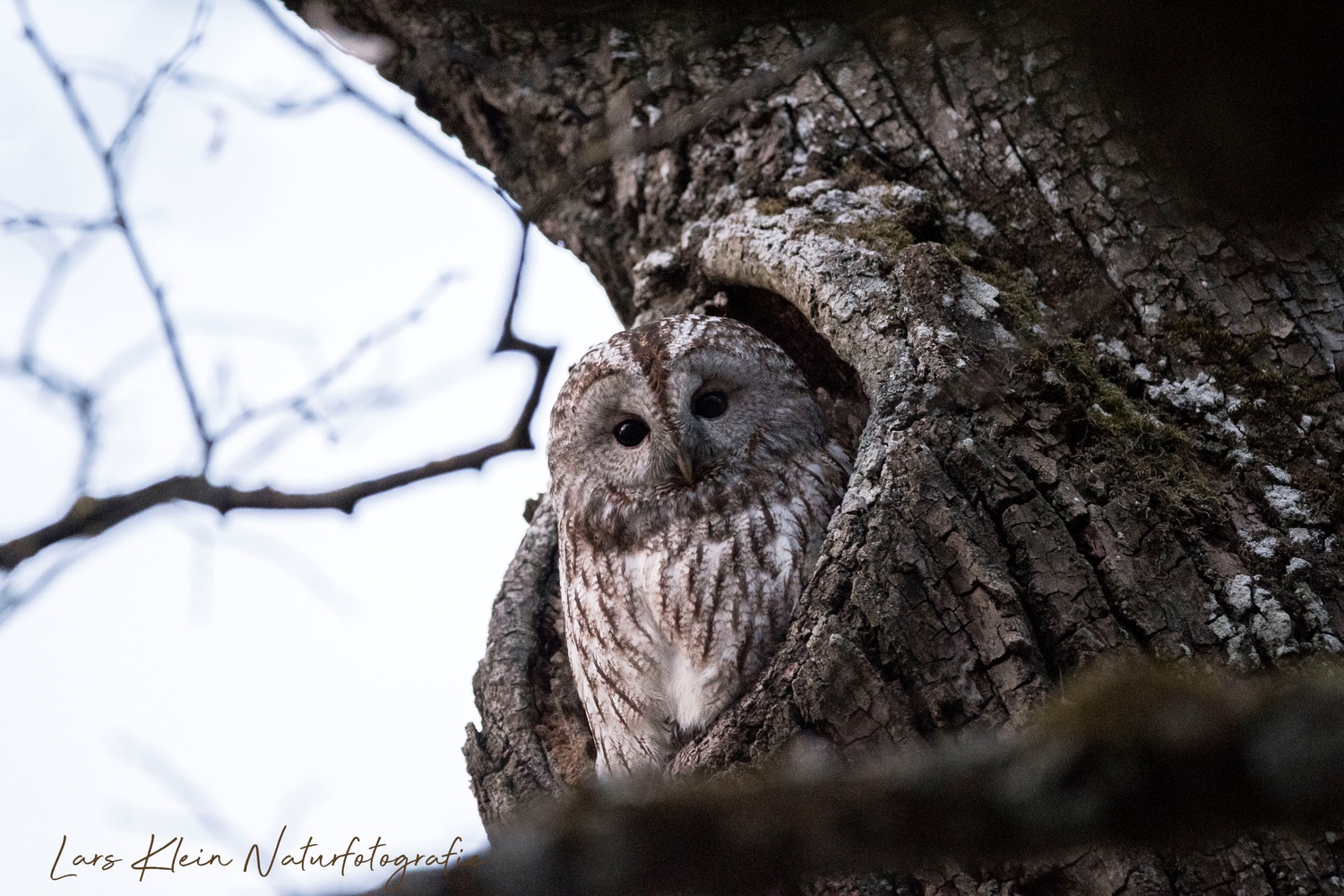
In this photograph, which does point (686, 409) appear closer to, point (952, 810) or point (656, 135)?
point (656, 135)

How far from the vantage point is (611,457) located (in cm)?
277

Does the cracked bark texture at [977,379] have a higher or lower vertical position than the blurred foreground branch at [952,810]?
higher

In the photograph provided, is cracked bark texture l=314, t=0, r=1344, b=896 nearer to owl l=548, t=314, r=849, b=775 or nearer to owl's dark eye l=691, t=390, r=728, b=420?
owl l=548, t=314, r=849, b=775

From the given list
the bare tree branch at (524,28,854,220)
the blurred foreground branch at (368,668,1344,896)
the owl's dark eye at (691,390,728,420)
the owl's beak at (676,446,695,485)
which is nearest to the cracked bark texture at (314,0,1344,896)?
the bare tree branch at (524,28,854,220)

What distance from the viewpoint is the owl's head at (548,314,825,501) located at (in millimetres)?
2607

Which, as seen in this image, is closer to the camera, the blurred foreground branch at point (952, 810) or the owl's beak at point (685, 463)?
the blurred foreground branch at point (952, 810)

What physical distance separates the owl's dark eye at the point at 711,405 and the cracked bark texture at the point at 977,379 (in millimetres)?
338

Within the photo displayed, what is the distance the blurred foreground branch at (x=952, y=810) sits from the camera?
518 mm

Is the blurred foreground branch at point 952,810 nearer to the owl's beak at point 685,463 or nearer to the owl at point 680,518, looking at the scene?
the owl at point 680,518

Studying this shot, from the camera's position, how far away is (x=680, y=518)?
2582 millimetres

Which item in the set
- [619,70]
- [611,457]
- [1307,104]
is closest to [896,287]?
[611,457]

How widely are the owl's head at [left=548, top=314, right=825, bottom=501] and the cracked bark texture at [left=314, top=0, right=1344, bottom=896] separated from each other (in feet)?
0.70

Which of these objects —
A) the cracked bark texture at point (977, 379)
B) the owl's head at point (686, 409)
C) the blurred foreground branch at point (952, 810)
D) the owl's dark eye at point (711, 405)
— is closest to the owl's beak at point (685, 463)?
the owl's head at point (686, 409)

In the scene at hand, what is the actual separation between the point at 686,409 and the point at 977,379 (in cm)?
Result: 86
